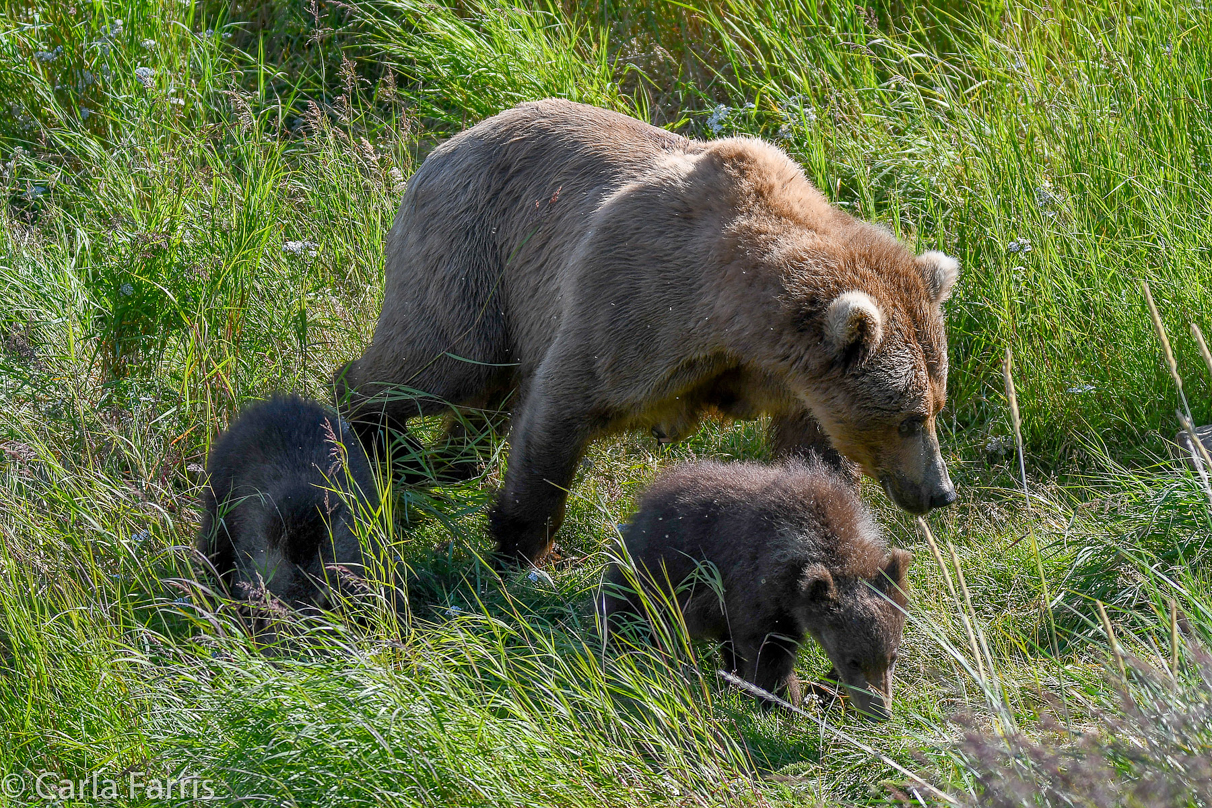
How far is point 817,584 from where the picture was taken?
401 cm

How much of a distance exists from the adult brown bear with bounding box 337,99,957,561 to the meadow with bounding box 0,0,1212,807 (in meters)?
0.49

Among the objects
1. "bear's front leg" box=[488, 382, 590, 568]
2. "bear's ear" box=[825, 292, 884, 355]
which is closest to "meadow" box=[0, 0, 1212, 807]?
"bear's front leg" box=[488, 382, 590, 568]

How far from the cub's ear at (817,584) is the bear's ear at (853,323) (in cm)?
87

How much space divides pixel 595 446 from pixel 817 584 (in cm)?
217

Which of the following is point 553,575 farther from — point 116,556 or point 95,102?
point 95,102

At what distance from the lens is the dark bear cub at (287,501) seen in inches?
168

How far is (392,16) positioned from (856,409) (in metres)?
5.59

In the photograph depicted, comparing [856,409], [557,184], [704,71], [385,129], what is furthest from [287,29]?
[856,409]

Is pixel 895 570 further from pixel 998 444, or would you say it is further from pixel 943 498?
pixel 998 444

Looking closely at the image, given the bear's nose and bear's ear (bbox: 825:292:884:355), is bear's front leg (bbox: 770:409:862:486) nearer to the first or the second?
the bear's nose

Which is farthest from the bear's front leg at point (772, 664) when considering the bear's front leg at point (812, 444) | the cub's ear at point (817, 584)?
the bear's front leg at point (812, 444)

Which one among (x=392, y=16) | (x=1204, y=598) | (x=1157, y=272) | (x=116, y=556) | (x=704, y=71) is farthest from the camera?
(x=392, y=16)

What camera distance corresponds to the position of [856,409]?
4543 millimetres

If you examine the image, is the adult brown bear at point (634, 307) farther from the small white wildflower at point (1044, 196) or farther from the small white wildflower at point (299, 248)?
the small white wildflower at point (1044, 196)
